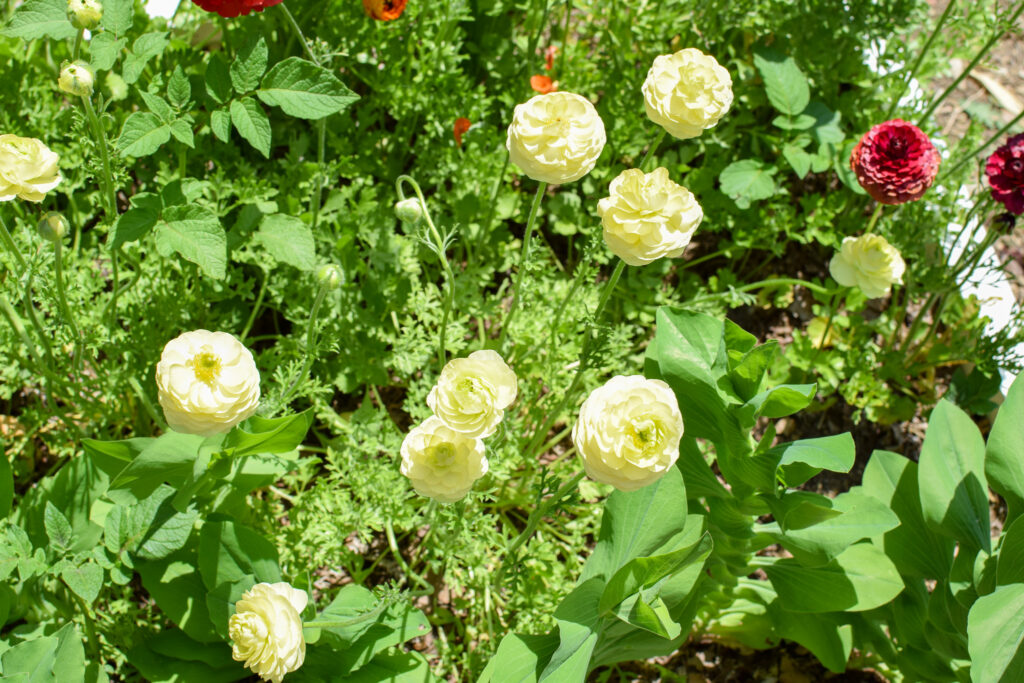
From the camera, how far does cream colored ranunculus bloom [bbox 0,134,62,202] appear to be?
1.23m

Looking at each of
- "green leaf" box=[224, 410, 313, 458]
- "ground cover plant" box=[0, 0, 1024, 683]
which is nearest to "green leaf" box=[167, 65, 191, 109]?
"ground cover plant" box=[0, 0, 1024, 683]

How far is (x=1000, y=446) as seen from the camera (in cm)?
157

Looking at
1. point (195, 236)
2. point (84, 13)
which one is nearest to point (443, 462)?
point (195, 236)

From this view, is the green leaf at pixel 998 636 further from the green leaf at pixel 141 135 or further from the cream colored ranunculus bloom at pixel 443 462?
the green leaf at pixel 141 135

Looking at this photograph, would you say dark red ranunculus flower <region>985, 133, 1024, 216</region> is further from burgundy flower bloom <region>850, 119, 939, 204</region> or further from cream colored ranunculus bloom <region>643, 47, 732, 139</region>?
cream colored ranunculus bloom <region>643, 47, 732, 139</region>

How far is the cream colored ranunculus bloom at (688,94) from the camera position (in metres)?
1.32

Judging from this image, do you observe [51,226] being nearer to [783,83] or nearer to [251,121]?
[251,121]

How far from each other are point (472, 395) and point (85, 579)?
81 centimetres

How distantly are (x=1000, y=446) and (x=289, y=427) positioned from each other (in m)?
1.35

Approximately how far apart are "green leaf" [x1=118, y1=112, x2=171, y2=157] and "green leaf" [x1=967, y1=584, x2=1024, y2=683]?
5.46 feet

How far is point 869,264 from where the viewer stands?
73.5 inches

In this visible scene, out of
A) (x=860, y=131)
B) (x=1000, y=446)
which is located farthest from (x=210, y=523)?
(x=860, y=131)

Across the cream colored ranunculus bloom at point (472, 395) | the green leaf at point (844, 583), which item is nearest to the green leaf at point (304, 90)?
the cream colored ranunculus bloom at point (472, 395)

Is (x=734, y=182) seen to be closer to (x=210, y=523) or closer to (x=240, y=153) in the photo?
(x=240, y=153)
